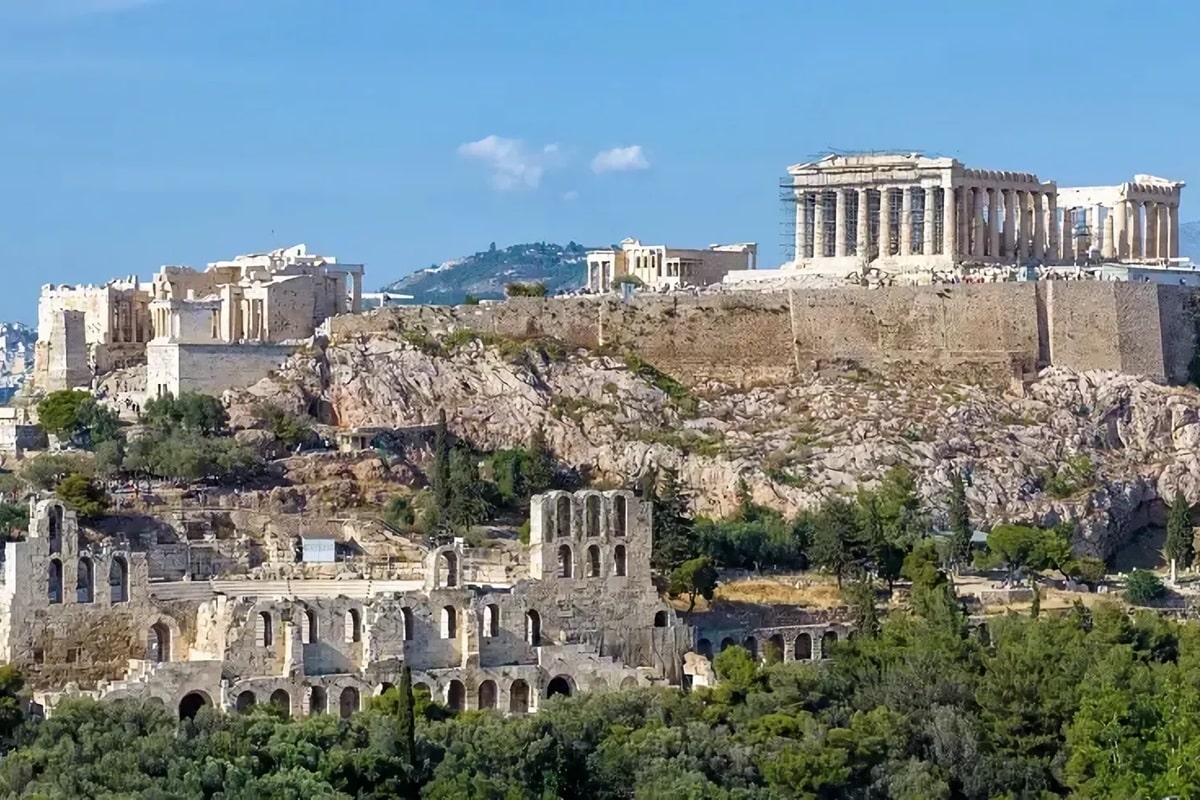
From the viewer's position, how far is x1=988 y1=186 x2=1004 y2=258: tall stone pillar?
96438mm

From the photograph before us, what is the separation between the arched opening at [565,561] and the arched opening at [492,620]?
1902mm

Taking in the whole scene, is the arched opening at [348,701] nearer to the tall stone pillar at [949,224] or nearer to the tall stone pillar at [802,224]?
the tall stone pillar at [949,224]

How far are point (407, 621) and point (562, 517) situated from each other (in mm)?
4441

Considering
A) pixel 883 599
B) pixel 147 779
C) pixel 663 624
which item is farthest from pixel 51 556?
pixel 883 599

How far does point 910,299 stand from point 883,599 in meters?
20.1

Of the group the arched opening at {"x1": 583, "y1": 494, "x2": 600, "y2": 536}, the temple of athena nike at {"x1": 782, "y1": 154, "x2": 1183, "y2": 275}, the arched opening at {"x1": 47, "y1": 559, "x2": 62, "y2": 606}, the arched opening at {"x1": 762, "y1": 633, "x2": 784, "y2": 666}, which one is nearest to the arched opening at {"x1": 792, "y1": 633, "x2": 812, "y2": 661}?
the arched opening at {"x1": 762, "y1": 633, "x2": 784, "y2": 666}

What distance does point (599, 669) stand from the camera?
2422 inches

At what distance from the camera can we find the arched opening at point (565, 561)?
62.8m

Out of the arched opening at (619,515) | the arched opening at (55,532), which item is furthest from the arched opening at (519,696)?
the arched opening at (55,532)

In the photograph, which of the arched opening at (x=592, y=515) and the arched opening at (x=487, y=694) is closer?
the arched opening at (x=487, y=694)

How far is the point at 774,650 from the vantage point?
212 ft

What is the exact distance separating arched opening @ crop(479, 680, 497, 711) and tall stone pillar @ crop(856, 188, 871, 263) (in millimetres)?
37409

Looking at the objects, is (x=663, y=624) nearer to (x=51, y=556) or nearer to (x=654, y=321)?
(x=51, y=556)

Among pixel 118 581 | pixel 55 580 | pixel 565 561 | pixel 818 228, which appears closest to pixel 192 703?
pixel 118 581
